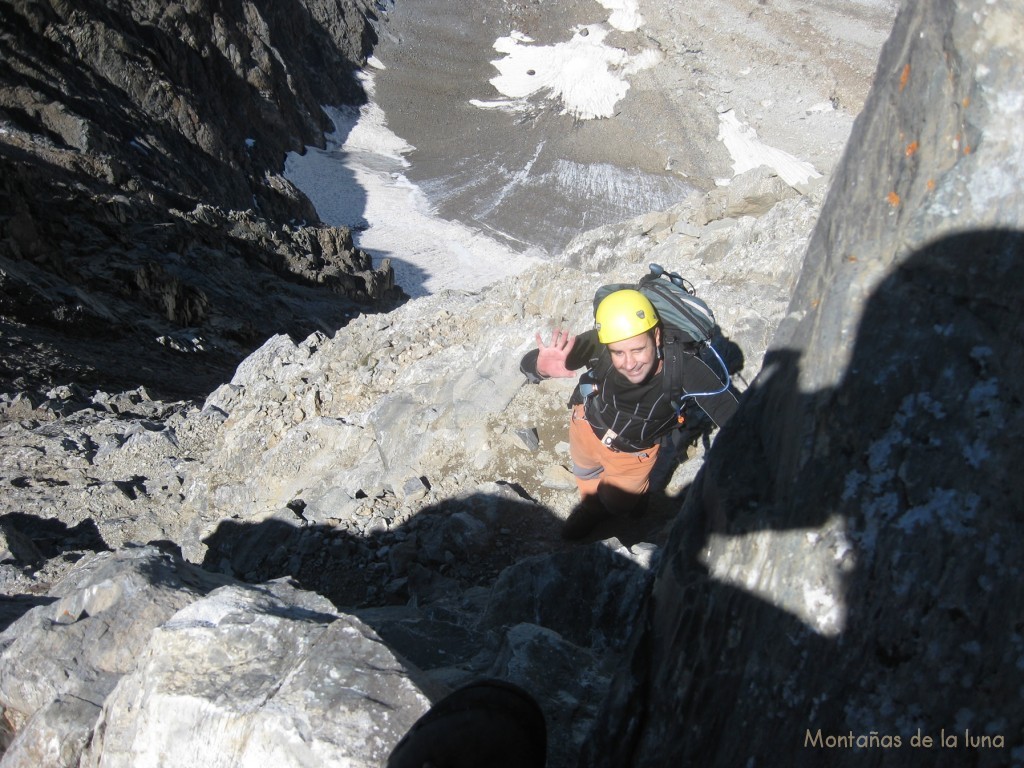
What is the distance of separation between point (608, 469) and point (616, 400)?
2.77 feet

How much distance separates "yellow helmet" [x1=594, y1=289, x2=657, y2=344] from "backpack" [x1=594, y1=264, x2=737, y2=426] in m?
0.22

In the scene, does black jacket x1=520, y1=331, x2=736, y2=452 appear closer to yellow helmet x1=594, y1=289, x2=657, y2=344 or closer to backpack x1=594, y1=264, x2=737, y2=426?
backpack x1=594, y1=264, x2=737, y2=426

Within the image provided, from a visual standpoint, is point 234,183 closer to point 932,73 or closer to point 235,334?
point 235,334

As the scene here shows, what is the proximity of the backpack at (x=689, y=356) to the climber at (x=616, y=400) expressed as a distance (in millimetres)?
12

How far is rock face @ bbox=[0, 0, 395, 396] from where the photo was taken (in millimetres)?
14062

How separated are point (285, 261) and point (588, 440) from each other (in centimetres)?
1928

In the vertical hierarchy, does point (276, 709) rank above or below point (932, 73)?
below

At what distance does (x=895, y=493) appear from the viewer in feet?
6.71

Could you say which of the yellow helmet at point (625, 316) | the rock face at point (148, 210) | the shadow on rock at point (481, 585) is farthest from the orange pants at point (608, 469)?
the rock face at point (148, 210)

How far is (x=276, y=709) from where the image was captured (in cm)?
264

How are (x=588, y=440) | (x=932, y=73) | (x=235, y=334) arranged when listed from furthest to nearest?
(x=235, y=334)
(x=588, y=440)
(x=932, y=73)

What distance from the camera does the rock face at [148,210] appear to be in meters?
14.1

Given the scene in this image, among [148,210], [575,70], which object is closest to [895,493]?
[148,210]

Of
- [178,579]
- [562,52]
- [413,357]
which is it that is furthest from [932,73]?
[562,52]
